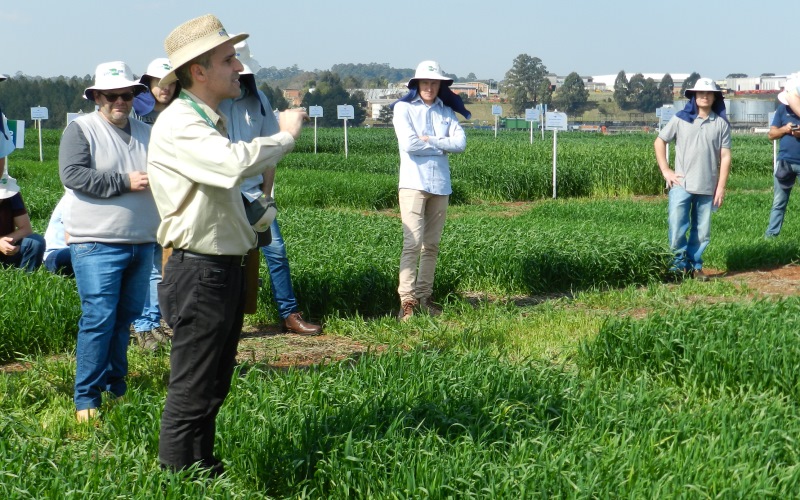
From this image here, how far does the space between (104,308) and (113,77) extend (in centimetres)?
126

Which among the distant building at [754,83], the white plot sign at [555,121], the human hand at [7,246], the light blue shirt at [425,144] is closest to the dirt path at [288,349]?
the light blue shirt at [425,144]

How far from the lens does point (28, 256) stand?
25.8ft

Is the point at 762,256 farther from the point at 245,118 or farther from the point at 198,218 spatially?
the point at 198,218

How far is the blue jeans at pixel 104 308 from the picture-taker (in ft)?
15.9

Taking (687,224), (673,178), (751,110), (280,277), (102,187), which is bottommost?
(280,277)

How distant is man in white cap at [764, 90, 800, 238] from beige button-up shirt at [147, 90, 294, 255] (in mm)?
8367

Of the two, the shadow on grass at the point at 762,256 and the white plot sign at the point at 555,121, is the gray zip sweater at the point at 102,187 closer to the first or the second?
the shadow on grass at the point at 762,256

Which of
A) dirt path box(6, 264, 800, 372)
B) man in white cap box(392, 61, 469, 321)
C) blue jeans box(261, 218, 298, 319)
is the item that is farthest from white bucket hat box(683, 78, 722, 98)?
blue jeans box(261, 218, 298, 319)

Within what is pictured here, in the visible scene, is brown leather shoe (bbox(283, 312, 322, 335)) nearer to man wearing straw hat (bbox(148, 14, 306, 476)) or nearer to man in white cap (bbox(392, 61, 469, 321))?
man in white cap (bbox(392, 61, 469, 321))

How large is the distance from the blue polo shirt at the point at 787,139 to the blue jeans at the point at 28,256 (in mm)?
7909

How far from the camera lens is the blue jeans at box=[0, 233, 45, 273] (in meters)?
7.80

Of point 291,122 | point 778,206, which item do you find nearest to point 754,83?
point 778,206

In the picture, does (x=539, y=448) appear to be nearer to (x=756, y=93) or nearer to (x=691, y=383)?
(x=691, y=383)

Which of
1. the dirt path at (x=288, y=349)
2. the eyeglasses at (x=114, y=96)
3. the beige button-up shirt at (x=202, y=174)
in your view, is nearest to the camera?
the beige button-up shirt at (x=202, y=174)
